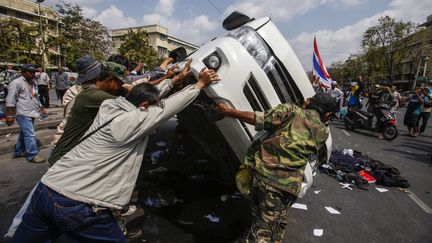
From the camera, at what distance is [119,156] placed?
65.7 inches

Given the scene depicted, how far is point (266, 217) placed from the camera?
2057 millimetres

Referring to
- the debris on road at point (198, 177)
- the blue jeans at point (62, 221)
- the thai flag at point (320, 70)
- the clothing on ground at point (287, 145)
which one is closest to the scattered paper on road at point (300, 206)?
the debris on road at point (198, 177)

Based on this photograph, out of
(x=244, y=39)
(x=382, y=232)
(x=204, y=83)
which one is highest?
(x=244, y=39)

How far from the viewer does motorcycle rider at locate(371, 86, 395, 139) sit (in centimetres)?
855

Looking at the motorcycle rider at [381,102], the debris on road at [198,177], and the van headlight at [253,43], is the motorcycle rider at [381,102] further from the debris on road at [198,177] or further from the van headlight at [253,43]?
the van headlight at [253,43]

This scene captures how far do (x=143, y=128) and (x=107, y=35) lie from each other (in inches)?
1303

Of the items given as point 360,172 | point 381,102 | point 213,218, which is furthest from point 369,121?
point 213,218

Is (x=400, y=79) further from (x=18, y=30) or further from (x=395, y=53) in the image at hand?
(x=18, y=30)

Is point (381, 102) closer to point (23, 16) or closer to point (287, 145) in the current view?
point (287, 145)

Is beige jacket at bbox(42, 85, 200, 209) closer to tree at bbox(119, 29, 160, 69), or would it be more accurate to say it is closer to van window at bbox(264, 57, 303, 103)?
van window at bbox(264, 57, 303, 103)

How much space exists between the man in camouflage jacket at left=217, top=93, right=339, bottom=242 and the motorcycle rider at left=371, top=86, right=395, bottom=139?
7.81 meters

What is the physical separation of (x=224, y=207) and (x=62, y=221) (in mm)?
2113

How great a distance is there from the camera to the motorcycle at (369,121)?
8227 millimetres

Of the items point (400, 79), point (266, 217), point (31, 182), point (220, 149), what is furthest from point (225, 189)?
point (400, 79)
